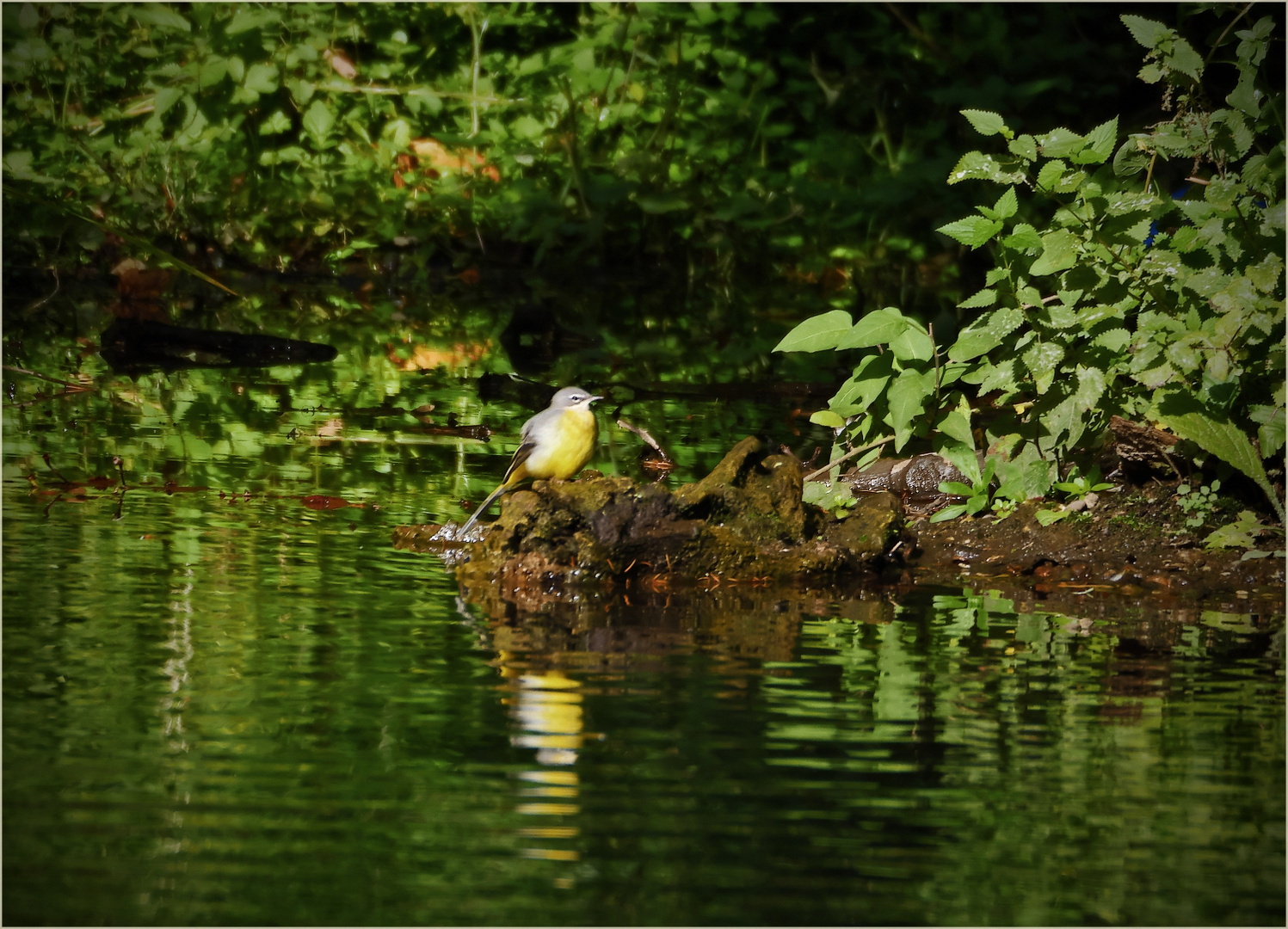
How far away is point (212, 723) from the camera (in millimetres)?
3000

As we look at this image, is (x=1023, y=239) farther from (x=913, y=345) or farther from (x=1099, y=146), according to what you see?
(x=913, y=345)

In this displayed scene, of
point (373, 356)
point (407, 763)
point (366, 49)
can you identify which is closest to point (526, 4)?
point (366, 49)

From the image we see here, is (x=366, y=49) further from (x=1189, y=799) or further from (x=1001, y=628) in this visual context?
(x=1189, y=799)

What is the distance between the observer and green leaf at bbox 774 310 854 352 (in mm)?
4859

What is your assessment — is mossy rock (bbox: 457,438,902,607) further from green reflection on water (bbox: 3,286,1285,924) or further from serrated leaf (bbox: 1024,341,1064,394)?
serrated leaf (bbox: 1024,341,1064,394)

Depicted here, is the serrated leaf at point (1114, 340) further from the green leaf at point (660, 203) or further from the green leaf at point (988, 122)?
the green leaf at point (660, 203)

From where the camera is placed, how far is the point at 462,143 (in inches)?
475

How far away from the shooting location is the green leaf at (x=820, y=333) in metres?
4.86

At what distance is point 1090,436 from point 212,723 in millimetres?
3062

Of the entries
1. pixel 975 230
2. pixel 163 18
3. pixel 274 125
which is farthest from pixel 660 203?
pixel 975 230

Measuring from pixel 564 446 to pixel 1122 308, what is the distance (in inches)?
69.6

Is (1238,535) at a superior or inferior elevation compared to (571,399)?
inferior

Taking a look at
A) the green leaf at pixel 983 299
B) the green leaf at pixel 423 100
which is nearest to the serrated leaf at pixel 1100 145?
the green leaf at pixel 983 299

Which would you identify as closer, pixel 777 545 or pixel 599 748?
pixel 599 748
